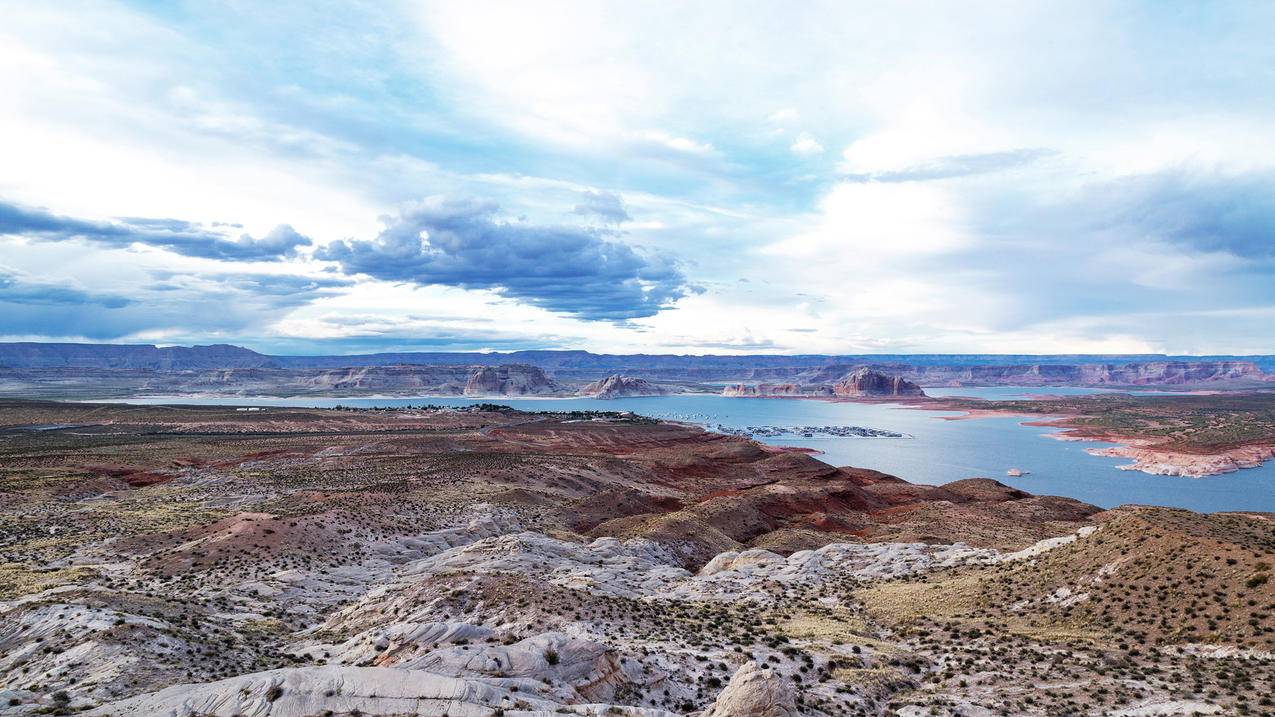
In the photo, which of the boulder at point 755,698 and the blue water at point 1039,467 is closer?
the boulder at point 755,698

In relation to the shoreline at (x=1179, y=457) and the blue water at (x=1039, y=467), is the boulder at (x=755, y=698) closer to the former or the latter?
the blue water at (x=1039, y=467)

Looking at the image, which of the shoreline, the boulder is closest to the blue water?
the shoreline

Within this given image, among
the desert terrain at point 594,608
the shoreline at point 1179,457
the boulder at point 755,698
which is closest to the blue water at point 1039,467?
the shoreline at point 1179,457

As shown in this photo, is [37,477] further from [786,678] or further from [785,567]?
[786,678]

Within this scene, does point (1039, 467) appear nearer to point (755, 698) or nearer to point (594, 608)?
point (594, 608)

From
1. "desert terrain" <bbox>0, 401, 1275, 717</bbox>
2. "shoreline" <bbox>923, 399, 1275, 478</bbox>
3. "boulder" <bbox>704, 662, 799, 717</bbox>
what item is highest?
"boulder" <bbox>704, 662, 799, 717</bbox>

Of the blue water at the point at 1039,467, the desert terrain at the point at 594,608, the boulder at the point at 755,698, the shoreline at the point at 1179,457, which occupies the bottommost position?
the blue water at the point at 1039,467

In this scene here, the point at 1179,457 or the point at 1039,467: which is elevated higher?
the point at 1179,457

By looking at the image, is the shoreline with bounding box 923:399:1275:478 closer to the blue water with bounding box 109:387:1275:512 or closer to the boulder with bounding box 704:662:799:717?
the blue water with bounding box 109:387:1275:512

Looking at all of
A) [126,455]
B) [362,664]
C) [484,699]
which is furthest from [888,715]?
[126,455]

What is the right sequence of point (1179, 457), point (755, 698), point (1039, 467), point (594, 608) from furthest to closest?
point (1039, 467)
point (1179, 457)
point (594, 608)
point (755, 698)

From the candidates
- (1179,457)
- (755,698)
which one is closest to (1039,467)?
(1179,457)
